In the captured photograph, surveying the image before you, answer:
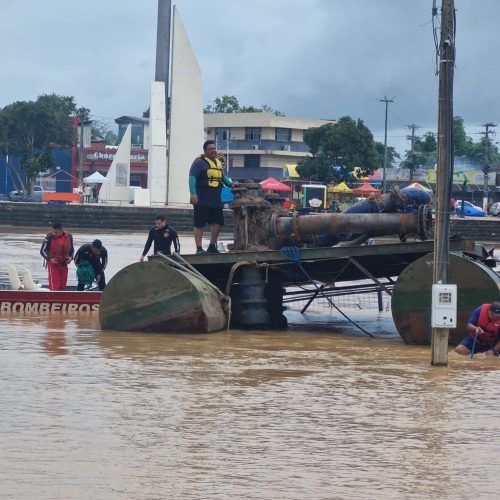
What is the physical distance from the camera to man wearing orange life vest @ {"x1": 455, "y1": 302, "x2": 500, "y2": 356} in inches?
656

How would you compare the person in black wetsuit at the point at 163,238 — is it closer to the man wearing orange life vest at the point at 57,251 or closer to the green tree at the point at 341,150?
the man wearing orange life vest at the point at 57,251

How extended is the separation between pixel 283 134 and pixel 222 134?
289 inches

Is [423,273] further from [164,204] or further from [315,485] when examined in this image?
[164,204]

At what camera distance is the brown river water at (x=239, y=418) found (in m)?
9.39

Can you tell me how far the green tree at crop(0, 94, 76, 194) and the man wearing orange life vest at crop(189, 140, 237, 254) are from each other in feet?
282

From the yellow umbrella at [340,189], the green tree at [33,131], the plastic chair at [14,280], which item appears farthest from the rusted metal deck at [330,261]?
the green tree at [33,131]

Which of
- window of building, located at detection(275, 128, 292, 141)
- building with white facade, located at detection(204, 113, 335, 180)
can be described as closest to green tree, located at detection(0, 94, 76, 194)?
building with white facade, located at detection(204, 113, 335, 180)

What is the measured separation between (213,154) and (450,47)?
17.6 ft

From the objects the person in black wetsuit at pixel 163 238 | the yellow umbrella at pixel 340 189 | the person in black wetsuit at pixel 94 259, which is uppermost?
the yellow umbrella at pixel 340 189

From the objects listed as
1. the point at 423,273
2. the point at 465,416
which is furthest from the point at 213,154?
the point at 465,416

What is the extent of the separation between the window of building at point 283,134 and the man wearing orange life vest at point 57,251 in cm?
10636

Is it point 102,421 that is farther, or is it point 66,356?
point 66,356

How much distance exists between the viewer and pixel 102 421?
1162cm

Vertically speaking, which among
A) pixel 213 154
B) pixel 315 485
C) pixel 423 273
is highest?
pixel 213 154
